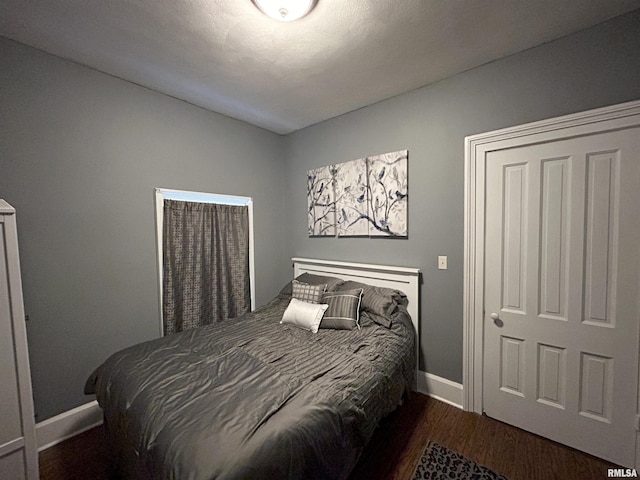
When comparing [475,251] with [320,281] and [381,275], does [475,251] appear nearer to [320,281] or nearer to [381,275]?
[381,275]

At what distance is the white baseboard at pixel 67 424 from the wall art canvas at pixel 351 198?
2.57 meters

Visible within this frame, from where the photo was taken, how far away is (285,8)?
138 centimetres

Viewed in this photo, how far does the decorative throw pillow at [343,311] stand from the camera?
214 cm

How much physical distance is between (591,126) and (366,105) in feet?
5.50

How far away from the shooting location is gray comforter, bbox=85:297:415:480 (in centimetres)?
98

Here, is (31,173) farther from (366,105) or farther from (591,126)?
(591,126)

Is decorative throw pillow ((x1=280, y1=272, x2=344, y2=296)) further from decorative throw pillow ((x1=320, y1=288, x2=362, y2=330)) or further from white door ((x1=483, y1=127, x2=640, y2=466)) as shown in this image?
white door ((x1=483, y1=127, x2=640, y2=466))

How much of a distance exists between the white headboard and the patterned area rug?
0.80 m

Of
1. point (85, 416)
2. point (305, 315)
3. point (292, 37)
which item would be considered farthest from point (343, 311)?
point (85, 416)

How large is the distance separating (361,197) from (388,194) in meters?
0.29

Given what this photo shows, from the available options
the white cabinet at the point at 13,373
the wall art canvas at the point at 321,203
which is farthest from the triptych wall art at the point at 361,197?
the white cabinet at the point at 13,373

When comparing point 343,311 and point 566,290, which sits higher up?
point 566,290

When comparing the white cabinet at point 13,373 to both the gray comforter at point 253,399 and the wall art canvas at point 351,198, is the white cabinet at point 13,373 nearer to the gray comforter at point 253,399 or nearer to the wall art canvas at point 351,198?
the gray comforter at point 253,399

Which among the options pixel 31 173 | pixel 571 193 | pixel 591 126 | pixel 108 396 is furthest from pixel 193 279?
pixel 591 126
